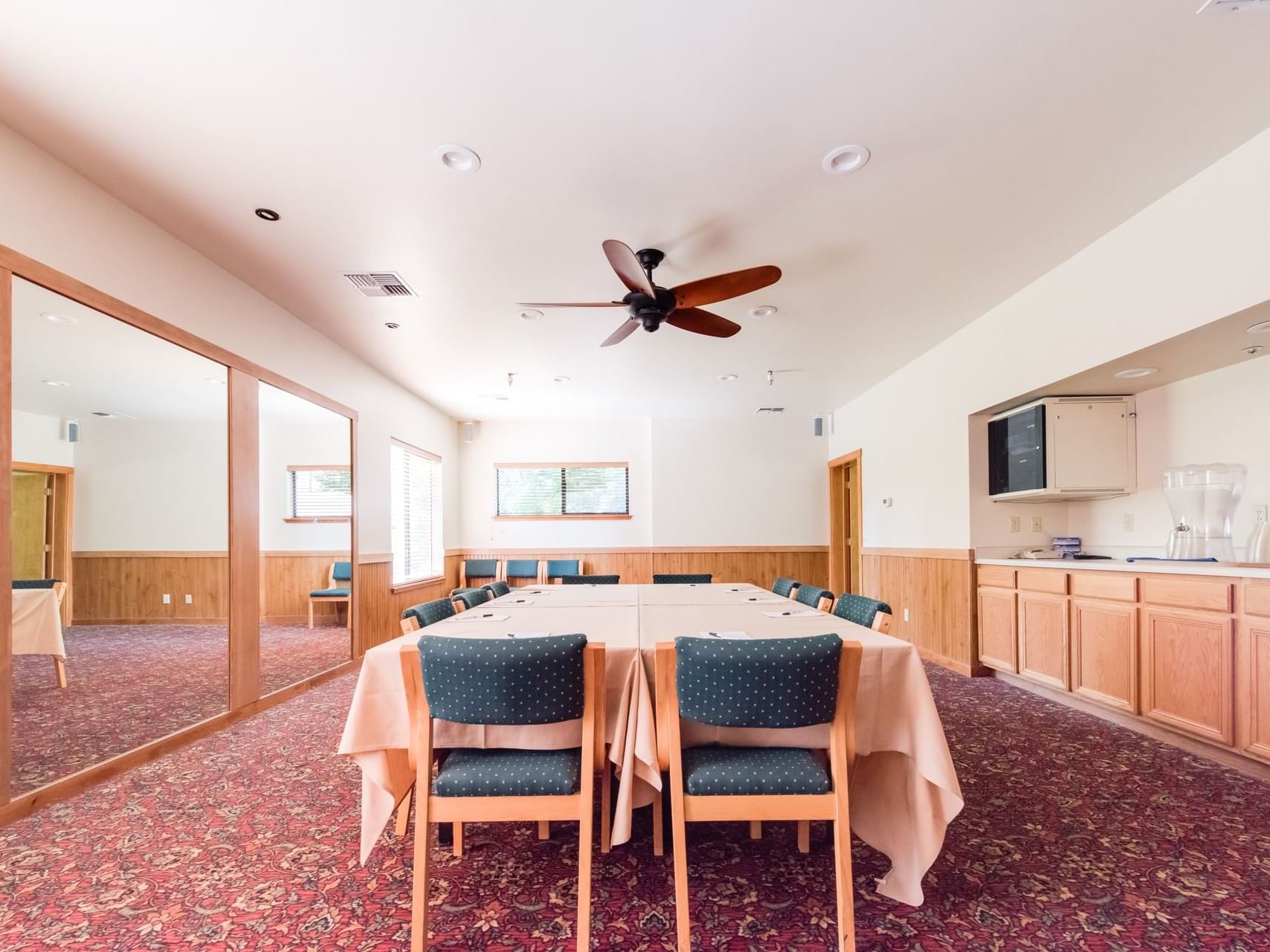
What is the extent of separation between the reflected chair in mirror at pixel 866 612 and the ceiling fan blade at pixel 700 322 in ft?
5.17

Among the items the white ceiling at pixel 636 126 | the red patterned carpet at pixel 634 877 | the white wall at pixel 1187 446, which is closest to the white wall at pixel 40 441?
the white ceiling at pixel 636 126

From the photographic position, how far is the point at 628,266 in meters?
2.70

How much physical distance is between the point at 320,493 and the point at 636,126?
3.59m

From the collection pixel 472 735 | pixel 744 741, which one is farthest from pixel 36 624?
pixel 744 741

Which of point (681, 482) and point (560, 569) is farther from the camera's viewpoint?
point (681, 482)

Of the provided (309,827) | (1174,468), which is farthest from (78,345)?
(1174,468)

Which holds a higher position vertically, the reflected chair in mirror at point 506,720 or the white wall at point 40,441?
the white wall at point 40,441

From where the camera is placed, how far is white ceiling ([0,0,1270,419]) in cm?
185

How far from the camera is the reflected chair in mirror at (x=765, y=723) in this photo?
1596mm

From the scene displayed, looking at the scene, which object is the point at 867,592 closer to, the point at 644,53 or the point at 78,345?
the point at 644,53

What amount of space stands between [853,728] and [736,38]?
212 cm

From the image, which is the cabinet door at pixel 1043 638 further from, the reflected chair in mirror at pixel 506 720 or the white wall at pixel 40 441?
the white wall at pixel 40 441

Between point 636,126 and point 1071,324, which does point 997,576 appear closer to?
point 1071,324

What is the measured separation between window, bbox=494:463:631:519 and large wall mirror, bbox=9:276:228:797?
4.55 meters
